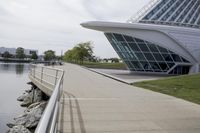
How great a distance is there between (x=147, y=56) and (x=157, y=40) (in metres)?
2.87

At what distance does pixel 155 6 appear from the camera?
157ft

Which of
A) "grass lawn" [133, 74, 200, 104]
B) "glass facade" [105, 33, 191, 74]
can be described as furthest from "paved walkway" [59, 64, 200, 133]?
"glass facade" [105, 33, 191, 74]

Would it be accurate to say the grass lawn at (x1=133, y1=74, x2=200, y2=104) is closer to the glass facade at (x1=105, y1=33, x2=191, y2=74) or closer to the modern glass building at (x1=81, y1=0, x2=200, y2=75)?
the modern glass building at (x1=81, y1=0, x2=200, y2=75)

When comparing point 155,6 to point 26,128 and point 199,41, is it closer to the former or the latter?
point 199,41

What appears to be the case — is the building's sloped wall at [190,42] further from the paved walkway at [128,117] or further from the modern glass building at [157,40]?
the paved walkway at [128,117]

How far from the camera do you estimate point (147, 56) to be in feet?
144

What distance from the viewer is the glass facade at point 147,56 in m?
42.8

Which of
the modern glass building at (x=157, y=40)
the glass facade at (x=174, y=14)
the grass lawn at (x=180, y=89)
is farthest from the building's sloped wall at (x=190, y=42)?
the grass lawn at (x=180, y=89)

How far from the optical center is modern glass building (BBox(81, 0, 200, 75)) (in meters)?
41.8

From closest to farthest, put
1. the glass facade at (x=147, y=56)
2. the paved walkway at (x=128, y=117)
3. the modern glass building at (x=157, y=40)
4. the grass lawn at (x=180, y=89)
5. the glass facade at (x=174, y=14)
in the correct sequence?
1. the paved walkway at (x=128, y=117)
2. the grass lawn at (x=180, y=89)
3. the modern glass building at (x=157, y=40)
4. the glass facade at (x=147, y=56)
5. the glass facade at (x=174, y=14)

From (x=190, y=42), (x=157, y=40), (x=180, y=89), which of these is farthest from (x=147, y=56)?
(x=180, y=89)

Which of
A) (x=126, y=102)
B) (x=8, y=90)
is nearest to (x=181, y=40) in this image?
(x=8, y=90)

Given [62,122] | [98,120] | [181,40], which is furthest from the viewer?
[181,40]

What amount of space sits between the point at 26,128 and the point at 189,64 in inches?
1410
